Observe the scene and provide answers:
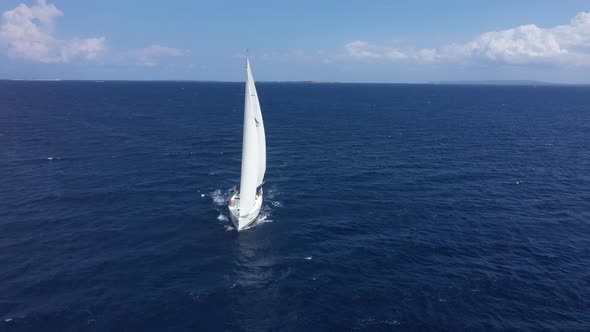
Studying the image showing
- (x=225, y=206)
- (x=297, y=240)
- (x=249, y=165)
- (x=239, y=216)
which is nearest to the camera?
(x=297, y=240)

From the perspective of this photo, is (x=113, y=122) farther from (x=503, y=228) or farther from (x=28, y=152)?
(x=503, y=228)

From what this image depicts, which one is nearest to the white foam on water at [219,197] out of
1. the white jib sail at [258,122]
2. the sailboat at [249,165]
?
the sailboat at [249,165]

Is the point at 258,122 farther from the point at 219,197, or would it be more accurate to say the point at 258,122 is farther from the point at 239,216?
the point at 219,197

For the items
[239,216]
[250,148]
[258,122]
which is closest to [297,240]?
[239,216]

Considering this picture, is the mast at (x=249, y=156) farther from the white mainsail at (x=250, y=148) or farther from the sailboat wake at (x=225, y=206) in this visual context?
the sailboat wake at (x=225, y=206)

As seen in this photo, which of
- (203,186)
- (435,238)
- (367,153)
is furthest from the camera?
(367,153)

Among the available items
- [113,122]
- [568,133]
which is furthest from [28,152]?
[568,133]
